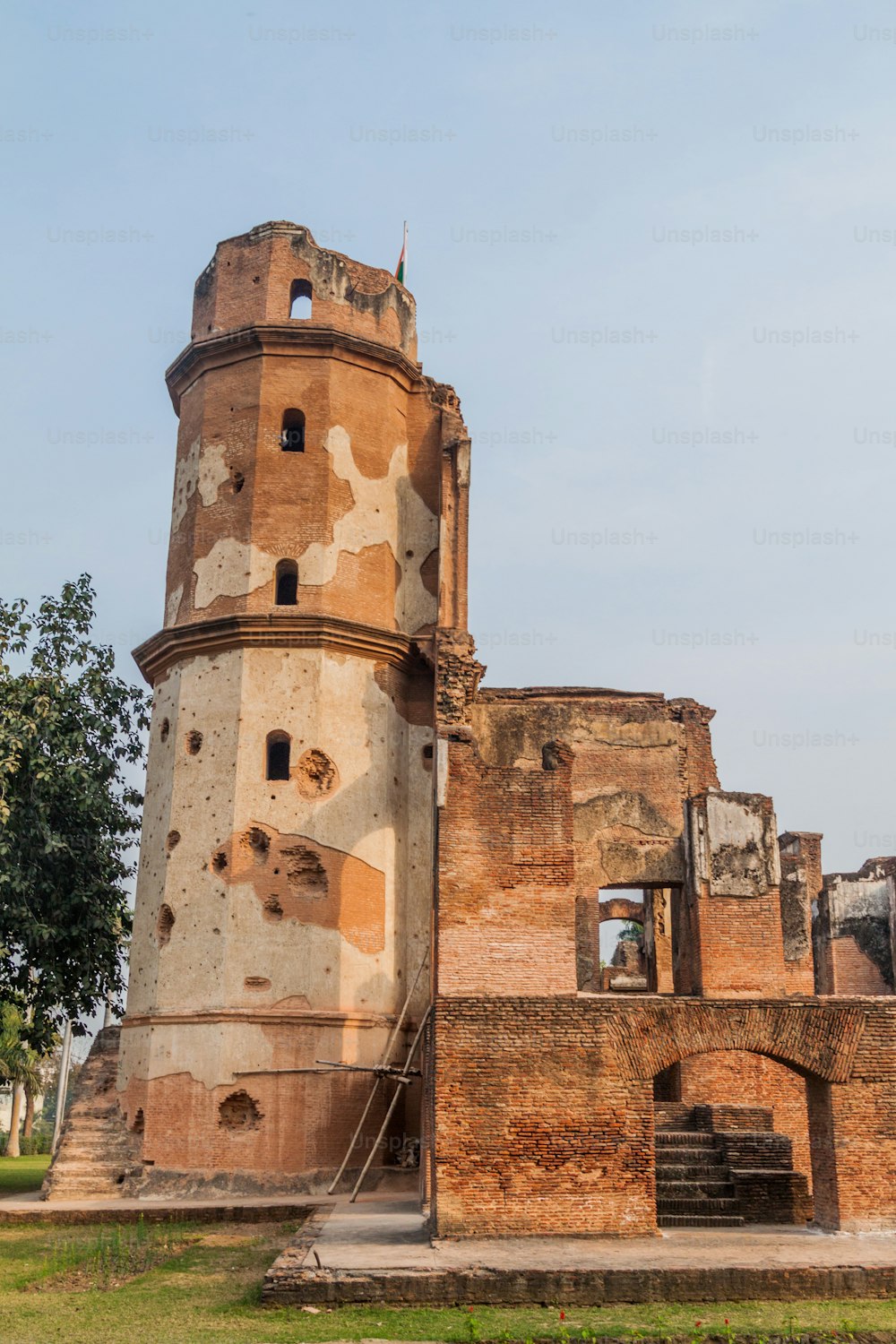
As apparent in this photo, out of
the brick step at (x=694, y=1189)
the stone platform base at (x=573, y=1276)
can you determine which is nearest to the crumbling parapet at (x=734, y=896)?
the brick step at (x=694, y=1189)

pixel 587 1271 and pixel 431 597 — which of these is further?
pixel 431 597

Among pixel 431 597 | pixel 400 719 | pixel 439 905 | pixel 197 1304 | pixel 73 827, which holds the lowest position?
pixel 197 1304

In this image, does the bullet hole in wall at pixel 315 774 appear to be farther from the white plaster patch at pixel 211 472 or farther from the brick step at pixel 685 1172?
the brick step at pixel 685 1172

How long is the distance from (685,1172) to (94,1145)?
7.81 metres

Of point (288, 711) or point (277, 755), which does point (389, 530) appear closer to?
point (288, 711)

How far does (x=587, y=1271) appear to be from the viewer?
934 centimetres

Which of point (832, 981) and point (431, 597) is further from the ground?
point (431, 597)

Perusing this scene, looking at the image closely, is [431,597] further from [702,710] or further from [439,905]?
[439,905]

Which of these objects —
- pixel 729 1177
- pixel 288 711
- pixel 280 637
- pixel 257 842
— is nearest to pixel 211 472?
pixel 280 637

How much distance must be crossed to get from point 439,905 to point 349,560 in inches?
288

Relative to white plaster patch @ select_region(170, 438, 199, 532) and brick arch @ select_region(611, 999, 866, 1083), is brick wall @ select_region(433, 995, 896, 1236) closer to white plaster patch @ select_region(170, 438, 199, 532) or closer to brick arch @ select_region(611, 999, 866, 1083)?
brick arch @ select_region(611, 999, 866, 1083)

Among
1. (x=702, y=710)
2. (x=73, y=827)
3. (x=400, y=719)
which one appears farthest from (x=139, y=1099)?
(x=702, y=710)

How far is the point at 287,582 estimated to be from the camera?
18766mm

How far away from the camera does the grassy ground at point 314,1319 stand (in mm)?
8180
